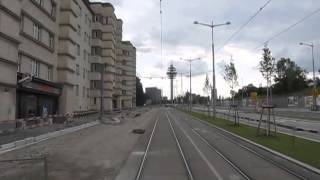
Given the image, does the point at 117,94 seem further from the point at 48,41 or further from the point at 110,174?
the point at 110,174

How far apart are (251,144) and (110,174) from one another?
11070 millimetres

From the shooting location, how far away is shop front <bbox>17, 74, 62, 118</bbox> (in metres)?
40.1

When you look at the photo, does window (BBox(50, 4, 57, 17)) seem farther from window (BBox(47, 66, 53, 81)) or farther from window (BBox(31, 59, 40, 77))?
window (BBox(31, 59, 40, 77))

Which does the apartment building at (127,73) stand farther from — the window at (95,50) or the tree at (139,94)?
the window at (95,50)

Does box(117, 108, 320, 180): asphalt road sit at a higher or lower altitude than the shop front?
lower

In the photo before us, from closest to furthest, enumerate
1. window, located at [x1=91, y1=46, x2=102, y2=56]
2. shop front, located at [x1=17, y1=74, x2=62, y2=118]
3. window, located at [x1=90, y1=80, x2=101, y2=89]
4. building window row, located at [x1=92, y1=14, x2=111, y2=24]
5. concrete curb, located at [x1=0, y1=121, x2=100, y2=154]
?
concrete curb, located at [x1=0, y1=121, x2=100, y2=154], shop front, located at [x1=17, y1=74, x2=62, y2=118], window, located at [x1=91, y1=46, x2=102, y2=56], window, located at [x1=90, y1=80, x2=101, y2=89], building window row, located at [x1=92, y1=14, x2=111, y2=24]

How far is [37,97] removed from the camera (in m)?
45.5

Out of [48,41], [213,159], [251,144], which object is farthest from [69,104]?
[213,159]

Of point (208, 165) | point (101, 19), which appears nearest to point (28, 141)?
point (208, 165)

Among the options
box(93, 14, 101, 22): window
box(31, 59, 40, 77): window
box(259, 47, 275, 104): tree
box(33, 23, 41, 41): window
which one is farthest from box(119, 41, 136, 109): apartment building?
box(31, 59, 40, 77): window

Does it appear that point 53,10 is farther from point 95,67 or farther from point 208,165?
point 208,165

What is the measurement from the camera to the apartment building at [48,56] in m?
33.1

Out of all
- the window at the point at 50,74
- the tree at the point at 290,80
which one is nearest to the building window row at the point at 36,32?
the window at the point at 50,74

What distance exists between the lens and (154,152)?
2031cm
